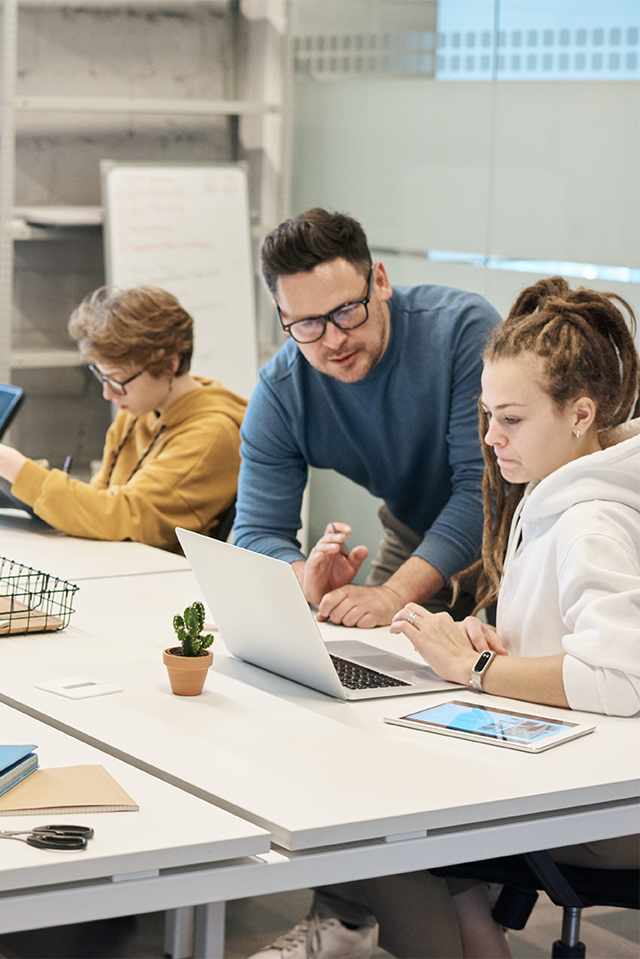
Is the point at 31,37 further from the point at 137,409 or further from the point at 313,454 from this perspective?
the point at 313,454

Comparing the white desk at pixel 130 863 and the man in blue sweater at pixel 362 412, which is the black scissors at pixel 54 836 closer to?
the white desk at pixel 130 863

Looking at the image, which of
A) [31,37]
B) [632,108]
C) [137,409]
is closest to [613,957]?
[137,409]

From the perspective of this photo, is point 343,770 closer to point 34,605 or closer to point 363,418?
point 34,605

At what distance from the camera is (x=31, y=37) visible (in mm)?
4652

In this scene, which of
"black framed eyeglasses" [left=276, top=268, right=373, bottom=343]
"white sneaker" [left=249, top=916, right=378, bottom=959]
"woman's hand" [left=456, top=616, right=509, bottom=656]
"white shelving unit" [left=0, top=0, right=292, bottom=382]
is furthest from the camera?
"white shelving unit" [left=0, top=0, right=292, bottom=382]

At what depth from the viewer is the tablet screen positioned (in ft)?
4.91

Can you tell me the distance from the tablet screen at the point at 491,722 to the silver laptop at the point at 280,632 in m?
0.12

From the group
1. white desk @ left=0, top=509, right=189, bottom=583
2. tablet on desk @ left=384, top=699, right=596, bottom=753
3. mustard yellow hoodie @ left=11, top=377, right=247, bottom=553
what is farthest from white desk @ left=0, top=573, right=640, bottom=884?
mustard yellow hoodie @ left=11, top=377, right=247, bottom=553

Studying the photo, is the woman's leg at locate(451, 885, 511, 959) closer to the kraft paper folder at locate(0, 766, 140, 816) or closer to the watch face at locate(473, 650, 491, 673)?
the watch face at locate(473, 650, 491, 673)

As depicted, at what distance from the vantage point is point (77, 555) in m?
2.63

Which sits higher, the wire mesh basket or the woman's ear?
the woman's ear

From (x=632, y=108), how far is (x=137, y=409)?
1484mm

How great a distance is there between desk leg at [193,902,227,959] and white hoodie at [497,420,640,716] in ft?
1.73

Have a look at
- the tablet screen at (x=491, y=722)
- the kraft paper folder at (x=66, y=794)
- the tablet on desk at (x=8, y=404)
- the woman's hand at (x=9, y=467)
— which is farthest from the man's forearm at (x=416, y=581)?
the tablet on desk at (x=8, y=404)
